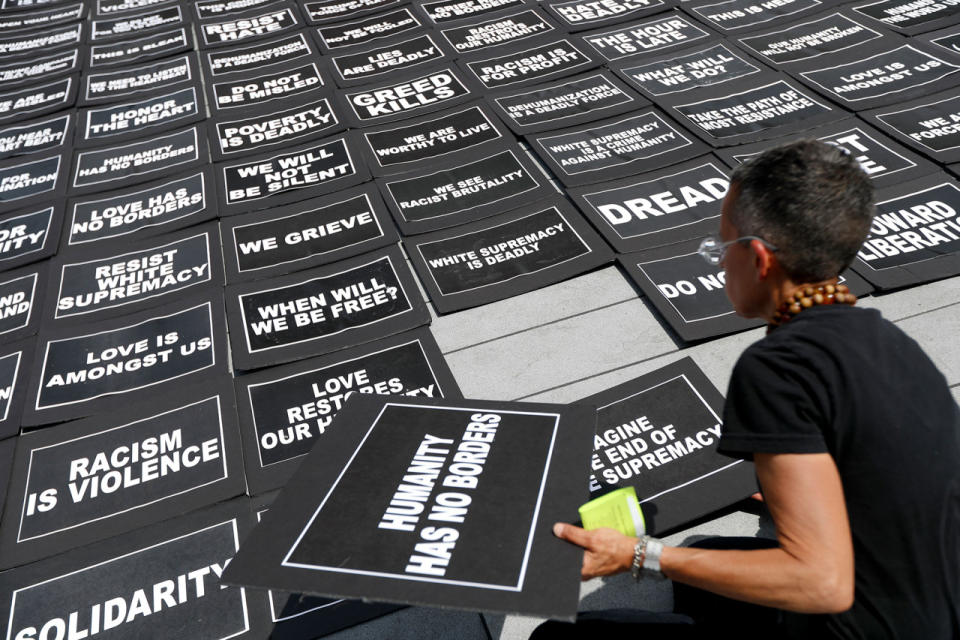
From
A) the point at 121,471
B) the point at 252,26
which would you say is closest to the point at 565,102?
the point at 252,26

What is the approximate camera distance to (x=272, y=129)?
4.84m

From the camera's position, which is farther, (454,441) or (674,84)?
(674,84)

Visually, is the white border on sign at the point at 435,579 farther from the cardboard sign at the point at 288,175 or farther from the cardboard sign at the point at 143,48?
the cardboard sign at the point at 143,48

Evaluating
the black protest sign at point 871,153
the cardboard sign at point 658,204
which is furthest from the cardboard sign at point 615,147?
the black protest sign at point 871,153

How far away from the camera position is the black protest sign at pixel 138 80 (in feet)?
18.1

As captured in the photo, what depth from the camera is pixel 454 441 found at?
176 cm

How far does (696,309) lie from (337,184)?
2199 mm

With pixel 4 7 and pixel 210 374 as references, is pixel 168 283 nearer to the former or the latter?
pixel 210 374

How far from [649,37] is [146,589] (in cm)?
481

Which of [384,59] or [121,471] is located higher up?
[384,59]

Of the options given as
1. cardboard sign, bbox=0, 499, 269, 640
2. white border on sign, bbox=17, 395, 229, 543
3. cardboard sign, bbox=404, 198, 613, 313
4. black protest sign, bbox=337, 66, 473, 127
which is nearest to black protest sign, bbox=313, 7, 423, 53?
black protest sign, bbox=337, 66, 473, 127

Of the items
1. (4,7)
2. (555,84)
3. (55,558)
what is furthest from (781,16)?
(4,7)

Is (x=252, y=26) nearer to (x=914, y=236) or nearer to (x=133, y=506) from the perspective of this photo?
(x=133, y=506)

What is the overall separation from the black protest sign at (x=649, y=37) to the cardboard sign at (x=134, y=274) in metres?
3.08
